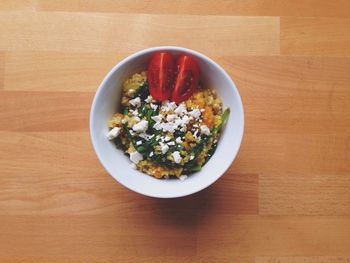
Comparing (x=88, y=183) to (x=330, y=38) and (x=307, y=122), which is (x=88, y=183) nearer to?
(x=307, y=122)

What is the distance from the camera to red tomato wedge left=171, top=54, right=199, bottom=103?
1.03 metres

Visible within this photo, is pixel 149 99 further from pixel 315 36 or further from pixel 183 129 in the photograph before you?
pixel 315 36

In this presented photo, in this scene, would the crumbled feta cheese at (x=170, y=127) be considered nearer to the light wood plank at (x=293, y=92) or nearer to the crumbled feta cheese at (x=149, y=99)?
the crumbled feta cheese at (x=149, y=99)

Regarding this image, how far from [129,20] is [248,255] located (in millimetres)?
754

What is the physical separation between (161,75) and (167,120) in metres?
0.11

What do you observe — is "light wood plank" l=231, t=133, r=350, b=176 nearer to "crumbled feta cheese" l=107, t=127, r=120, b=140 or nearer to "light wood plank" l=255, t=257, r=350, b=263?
"light wood plank" l=255, t=257, r=350, b=263

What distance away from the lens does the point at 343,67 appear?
49.8 inches

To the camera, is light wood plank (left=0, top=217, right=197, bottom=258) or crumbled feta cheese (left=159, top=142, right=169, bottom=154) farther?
light wood plank (left=0, top=217, right=197, bottom=258)

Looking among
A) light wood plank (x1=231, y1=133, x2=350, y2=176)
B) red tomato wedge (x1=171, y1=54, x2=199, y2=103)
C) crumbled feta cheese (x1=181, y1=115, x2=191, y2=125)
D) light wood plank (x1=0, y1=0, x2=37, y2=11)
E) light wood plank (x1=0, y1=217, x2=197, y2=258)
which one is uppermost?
light wood plank (x1=0, y1=0, x2=37, y2=11)

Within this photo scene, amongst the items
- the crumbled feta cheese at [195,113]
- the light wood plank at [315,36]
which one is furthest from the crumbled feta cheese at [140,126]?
the light wood plank at [315,36]

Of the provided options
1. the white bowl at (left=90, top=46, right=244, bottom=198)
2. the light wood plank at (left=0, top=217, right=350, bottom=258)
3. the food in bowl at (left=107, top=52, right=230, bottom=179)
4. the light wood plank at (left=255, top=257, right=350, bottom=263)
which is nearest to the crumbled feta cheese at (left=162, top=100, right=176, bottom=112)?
the food in bowl at (left=107, top=52, right=230, bottom=179)

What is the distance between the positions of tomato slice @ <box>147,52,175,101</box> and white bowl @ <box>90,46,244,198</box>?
2 cm

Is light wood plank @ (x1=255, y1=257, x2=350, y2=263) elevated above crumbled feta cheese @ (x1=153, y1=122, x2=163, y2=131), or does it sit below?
below

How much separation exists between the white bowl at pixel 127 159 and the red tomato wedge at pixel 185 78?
2cm
